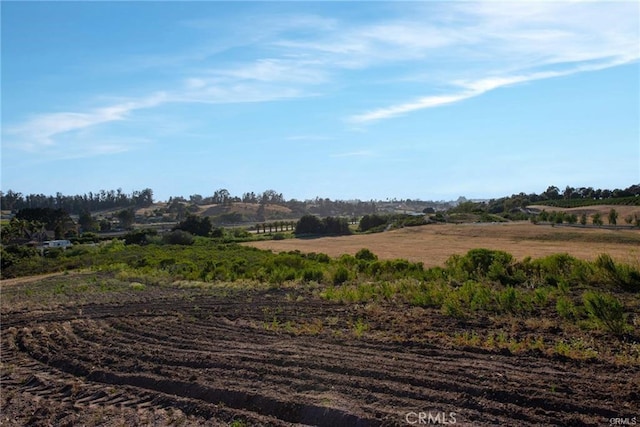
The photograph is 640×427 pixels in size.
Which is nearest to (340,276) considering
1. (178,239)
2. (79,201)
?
(178,239)

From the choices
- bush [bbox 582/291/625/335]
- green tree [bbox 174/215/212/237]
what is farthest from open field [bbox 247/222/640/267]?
green tree [bbox 174/215/212/237]

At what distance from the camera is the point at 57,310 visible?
1695 cm

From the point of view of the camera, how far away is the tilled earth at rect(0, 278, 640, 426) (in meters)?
6.11

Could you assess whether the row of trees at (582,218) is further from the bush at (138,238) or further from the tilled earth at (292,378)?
the bush at (138,238)

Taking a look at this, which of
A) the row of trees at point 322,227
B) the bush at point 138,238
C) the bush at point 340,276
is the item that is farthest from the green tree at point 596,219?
the bush at point 138,238

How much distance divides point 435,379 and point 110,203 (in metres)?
183

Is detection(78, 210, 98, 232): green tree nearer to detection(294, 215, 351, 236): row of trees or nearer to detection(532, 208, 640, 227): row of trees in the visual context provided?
detection(294, 215, 351, 236): row of trees

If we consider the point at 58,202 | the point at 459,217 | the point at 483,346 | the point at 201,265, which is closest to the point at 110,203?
the point at 58,202

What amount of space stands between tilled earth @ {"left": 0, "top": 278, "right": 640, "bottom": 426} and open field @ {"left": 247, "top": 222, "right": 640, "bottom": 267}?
20507 mm

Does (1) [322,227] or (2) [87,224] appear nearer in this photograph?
(1) [322,227]

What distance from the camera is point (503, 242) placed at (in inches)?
1868

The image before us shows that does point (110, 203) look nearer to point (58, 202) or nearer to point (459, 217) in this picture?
point (58, 202)

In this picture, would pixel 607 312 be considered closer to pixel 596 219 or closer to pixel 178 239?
pixel 596 219

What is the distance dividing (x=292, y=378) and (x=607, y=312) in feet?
19.4
